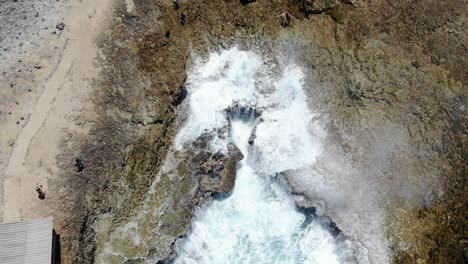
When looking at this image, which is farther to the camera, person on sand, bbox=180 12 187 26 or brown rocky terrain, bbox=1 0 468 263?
person on sand, bbox=180 12 187 26

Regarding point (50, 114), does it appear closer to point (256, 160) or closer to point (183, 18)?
point (183, 18)

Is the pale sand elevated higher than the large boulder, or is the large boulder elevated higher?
the pale sand

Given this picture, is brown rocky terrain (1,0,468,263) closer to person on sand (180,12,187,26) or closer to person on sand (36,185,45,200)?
person on sand (180,12,187,26)

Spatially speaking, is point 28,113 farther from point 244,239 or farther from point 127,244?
point 244,239

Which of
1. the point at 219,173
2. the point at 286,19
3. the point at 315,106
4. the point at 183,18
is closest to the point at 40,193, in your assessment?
the point at 219,173

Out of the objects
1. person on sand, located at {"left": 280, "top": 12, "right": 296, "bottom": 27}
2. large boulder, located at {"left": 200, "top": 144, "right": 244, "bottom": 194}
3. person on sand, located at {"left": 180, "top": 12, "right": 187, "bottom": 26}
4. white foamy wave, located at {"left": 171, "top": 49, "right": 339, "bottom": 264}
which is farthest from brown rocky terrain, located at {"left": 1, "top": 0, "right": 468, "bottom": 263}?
white foamy wave, located at {"left": 171, "top": 49, "right": 339, "bottom": 264}
